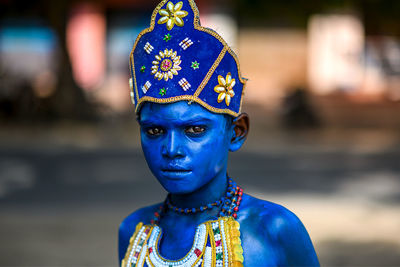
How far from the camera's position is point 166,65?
193 cm

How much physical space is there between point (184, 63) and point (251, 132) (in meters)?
14.8

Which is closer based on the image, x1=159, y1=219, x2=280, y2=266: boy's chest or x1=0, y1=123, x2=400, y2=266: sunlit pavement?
x1=159, y1=219, x2=280, y2=266: boy's chest

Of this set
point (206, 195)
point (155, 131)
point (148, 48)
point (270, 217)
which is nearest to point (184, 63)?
point (148, 48)

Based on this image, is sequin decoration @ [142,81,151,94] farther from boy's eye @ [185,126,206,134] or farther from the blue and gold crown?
boy's eye @ [185,126,206,134]

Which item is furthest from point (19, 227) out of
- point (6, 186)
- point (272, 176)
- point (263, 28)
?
point (263, 28)

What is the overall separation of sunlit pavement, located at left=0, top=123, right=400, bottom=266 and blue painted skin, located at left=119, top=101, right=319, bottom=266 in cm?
395

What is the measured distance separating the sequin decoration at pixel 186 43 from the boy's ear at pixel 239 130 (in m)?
0.33

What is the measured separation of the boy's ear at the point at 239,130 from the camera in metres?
2.09

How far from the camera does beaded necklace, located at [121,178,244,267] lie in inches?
76.5

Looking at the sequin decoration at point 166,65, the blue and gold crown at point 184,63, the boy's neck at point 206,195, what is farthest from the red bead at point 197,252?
the sequin decoration at point 166,65

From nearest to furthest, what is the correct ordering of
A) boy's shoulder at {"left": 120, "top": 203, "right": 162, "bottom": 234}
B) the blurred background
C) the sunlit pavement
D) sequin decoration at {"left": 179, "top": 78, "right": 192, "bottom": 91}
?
sequin decoration at {"left": 179, "top": 78, "right": 192, "bottom": 91}, boy's shoulder at {"left": 120, "top": 203, "right": 162, "bottom": 234}, the sunlit pavement, the blurred background

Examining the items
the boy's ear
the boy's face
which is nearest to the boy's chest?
the boy's face

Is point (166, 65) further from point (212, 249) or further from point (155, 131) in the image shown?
point (212, 249)

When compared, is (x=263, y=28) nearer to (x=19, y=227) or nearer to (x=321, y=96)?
(x=321, y=96)
